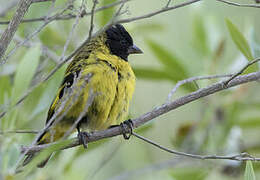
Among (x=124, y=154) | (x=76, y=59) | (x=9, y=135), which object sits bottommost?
(x=124, y=154)

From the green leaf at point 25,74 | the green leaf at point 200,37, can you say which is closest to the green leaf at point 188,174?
the green leaf at point 200,37

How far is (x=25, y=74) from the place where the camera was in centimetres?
221

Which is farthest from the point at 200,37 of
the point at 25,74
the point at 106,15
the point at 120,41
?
the point at 25,74

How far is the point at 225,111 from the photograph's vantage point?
3803 millimetres

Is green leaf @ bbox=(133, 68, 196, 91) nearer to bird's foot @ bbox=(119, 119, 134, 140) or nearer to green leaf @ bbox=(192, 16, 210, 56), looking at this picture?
green leaf @ bbox=(192, 16, 210, 56)

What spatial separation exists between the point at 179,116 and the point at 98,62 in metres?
2.56

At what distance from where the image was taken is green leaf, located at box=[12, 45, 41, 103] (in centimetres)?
212

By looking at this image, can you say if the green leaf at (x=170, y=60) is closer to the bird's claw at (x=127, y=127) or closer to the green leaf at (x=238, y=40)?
the bird's claw at (x=127, y=127)

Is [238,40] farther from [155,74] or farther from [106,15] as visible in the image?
[106,15]

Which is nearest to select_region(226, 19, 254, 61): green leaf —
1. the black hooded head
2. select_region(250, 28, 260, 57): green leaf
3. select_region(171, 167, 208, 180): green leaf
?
select_region(250, 28, 260, 57): green leaf

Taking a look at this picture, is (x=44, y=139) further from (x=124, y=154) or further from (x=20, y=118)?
(x=124, y=154)

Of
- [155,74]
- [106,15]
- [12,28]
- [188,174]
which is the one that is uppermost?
[12,28]

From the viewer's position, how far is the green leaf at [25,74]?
83.6 inches

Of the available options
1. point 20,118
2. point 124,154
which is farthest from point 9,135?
point 124,154
